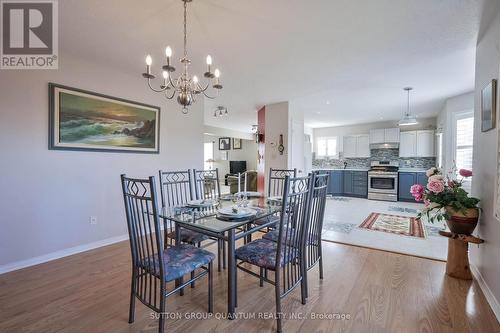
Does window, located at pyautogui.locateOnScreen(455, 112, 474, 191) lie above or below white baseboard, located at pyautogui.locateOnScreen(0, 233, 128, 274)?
above

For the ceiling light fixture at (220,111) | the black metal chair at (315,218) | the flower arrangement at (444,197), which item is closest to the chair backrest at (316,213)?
the black metal chair at (315,218)

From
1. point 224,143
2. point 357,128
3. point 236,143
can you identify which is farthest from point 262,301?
point 224,143

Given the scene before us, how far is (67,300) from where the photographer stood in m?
1.99

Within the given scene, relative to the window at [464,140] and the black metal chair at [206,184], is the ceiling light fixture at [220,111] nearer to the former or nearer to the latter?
the black metal chair at [206,184]

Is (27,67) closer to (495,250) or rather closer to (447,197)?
(447,197)

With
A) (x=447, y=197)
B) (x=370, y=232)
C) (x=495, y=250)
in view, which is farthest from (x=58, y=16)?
(x=370, y=232)

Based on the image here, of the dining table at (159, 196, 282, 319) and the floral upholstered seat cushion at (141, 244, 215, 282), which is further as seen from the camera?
the dining table at (159, 196, 282, 319)

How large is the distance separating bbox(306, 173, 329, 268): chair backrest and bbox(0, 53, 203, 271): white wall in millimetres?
2649

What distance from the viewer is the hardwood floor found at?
1691 millimetres

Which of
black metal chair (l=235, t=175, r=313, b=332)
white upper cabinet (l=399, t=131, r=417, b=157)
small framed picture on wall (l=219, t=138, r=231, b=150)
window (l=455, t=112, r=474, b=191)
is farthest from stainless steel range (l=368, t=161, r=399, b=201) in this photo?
small framed picture on wall (l=219, t=138, r=231, b=150)

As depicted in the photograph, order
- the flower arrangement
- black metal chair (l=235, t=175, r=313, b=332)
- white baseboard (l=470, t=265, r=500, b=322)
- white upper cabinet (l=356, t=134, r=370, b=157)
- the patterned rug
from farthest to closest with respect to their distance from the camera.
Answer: white upper cabinet (l=356, t=134, r=370, b=157) < the patterned rug < the flower arrangement < white baseboard (l=470, t=265, r=500, b=322) < black metal chair (l=235, t=175, r=313, b=332)

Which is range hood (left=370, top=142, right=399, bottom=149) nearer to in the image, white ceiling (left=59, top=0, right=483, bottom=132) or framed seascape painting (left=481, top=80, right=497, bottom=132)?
white ceiling (left=59, top=0, right=483, bottom=132)

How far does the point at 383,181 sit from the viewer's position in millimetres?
6965

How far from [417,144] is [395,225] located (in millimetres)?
3804
